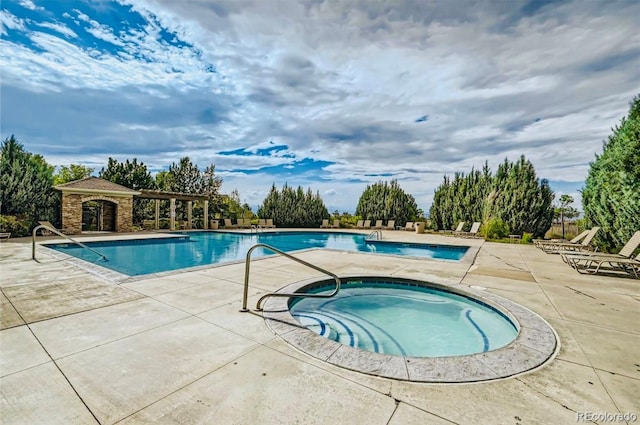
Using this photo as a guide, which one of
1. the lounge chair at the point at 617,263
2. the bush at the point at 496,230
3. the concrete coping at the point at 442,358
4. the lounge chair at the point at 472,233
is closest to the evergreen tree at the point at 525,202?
the bush at the point at 496,230

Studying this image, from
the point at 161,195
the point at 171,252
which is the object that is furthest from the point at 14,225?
the point at 171,252

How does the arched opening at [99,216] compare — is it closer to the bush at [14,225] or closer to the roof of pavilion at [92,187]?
the roof of pavilion at [92,187]

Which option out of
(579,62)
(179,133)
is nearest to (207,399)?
(579,62)

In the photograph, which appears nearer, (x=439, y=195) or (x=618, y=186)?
(x=618, y=186)

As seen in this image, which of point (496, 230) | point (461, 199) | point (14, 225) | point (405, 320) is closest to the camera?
point (405, 320)

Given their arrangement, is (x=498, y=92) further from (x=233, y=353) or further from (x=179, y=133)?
(x=179, y=133)

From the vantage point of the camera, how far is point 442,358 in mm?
2691

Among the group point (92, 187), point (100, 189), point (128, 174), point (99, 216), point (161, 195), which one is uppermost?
point (128, 174)

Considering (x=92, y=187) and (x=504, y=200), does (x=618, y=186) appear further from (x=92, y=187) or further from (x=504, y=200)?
(x=92, y=187)

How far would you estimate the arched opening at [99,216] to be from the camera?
723 inches

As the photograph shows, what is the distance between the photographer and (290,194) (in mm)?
24141

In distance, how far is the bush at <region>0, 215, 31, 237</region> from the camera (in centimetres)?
1245

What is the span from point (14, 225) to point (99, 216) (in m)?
6.23

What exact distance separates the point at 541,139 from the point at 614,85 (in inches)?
271
